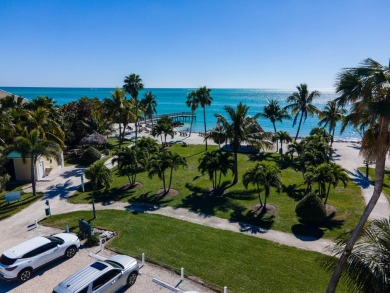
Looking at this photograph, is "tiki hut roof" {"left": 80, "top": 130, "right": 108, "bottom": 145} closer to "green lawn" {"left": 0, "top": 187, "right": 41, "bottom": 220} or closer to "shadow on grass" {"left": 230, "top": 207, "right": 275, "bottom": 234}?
"green lawn" {"left": 0, "top": 187, "right": 41, "bottom": 220}

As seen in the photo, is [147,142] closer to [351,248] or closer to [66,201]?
[66,201]

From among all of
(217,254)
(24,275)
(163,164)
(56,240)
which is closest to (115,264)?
(56,240)

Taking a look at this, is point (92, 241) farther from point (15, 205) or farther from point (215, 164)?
point (215, 164)

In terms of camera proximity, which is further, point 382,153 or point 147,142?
point 147,142

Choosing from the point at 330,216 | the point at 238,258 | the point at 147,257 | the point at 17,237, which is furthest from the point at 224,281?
the point at 17,237

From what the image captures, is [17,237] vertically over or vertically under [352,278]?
under
